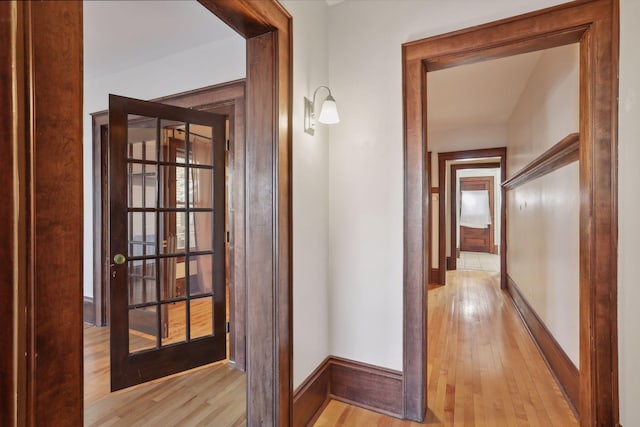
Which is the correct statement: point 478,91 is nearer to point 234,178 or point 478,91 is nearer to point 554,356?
point 554,356

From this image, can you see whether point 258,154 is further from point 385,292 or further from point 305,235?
point 385,292

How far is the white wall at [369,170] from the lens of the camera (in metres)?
1.94

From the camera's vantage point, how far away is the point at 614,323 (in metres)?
1.47

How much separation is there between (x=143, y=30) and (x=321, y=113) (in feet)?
5.70

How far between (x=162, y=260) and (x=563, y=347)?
3.05 m

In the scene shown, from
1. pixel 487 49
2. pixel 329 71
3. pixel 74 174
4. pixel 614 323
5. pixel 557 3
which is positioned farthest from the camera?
pixel 329 71

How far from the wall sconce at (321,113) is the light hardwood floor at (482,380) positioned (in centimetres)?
179

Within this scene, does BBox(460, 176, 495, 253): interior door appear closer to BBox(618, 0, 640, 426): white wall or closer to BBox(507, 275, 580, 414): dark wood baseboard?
BBox(507, 275, 580, 414): dark wood baseboard

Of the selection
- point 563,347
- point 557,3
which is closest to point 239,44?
point 557,3

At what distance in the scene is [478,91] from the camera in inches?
141

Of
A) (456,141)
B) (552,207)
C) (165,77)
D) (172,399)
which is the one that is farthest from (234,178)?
(456,141)

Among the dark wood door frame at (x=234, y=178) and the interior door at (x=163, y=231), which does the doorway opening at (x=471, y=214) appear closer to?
the dark wood door frame at (x=234, y=178)

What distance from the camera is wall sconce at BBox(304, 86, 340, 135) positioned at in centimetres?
178

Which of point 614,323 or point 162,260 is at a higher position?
point 162,260
